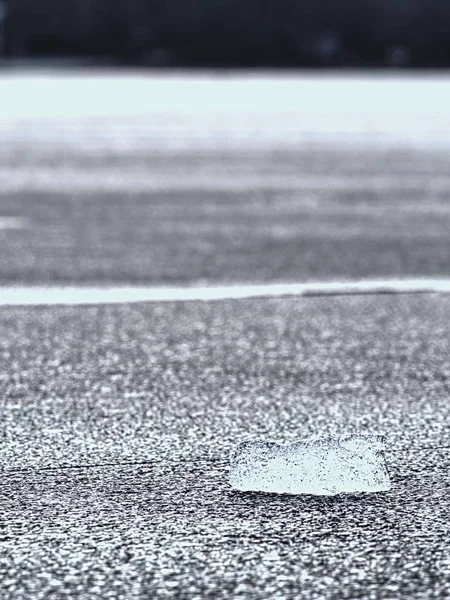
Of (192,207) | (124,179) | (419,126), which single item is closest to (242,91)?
(419,126)

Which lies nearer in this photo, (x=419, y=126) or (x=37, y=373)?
(x=37, y=373)

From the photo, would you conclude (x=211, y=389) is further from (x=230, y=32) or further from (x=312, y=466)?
(x=230, y=32)

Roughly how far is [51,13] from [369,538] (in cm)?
4229

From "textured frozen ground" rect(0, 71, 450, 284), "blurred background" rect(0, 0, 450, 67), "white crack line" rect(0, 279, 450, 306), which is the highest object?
"white crack line" rect(0, 279, 450, 306)

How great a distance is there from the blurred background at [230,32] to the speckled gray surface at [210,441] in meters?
31.4

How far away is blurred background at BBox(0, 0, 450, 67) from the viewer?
3762 cm

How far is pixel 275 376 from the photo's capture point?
13.3ft

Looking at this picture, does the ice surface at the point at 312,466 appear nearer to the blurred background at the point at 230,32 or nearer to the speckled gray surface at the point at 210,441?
the speckled gray surface at the point at 210,441

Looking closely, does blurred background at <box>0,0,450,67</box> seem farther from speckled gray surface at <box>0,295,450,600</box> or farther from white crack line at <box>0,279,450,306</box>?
speckled gray surface at <box>0,295,450,600</box>

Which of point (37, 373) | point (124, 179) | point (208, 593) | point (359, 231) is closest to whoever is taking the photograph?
point (208, 593)

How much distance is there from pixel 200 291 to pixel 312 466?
8.10 ft

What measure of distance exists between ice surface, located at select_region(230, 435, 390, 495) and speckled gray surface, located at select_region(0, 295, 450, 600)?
5 centimetres

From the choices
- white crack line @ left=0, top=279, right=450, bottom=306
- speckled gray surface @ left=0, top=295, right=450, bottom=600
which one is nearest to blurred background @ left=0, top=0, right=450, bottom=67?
white crack line @ left=0, top=279, right=450, bottom=306

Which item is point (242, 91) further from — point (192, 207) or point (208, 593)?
point (208, 593)
